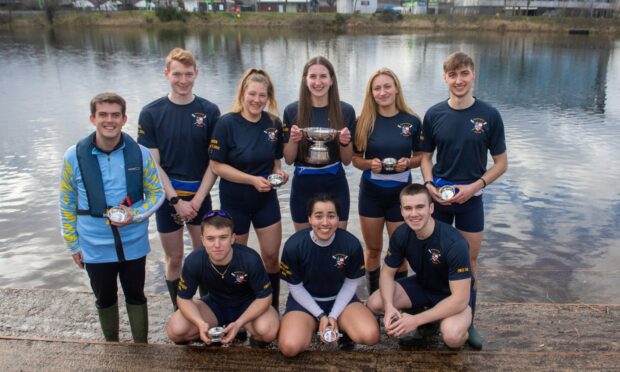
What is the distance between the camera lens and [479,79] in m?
20.1

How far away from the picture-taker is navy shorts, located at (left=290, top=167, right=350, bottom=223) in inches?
163

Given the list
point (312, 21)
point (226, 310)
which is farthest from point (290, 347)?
point (312, 21)

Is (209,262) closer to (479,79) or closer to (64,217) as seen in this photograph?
(64,217)

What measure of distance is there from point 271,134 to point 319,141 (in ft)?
1.27

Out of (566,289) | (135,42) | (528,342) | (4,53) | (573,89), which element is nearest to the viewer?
(528,342)

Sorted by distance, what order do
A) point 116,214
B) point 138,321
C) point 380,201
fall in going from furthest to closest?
point 380,201
point 138,321
point 116,214

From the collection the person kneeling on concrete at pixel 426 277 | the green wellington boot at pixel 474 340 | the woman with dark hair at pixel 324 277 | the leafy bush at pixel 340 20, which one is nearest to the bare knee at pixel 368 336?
the woman with dark hair at pixel 324 277

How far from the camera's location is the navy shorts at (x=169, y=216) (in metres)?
3.96

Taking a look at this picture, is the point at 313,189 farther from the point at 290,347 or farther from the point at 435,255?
the point at 290,347

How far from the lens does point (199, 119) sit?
3904 mm

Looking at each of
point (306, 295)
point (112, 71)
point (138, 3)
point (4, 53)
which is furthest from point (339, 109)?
point (138, 3)

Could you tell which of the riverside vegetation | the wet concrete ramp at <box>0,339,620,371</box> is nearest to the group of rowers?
the wet concrete ramp at <box>0,339,620,371</box>

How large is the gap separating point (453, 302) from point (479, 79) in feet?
60.3

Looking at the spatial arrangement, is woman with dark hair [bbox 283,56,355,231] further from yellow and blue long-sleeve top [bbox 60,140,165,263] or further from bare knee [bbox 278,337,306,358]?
yellow and blue long-sleeve top [bbox 60,140,165,263]
